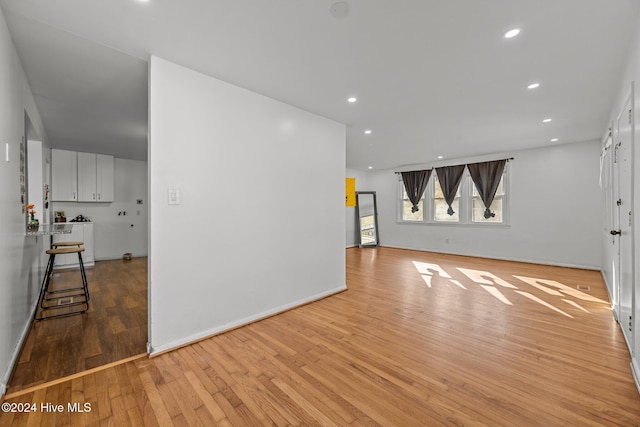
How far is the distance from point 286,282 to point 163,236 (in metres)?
1.50

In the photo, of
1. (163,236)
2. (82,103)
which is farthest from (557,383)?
(82,103)

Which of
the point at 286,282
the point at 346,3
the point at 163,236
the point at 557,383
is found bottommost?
the point at 557,383

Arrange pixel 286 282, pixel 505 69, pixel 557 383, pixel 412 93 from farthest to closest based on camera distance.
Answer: pixel 286 282
pixel 412 93
pixel 505 69
pixel 557 383

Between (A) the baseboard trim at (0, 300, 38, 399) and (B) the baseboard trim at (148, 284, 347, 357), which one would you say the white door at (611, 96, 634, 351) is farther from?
(A) the baseboard trim at (0, 300, 38, 399)

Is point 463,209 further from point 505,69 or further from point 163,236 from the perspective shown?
point 163,236

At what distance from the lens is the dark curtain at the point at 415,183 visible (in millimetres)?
7805

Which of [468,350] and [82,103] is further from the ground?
[82,103]

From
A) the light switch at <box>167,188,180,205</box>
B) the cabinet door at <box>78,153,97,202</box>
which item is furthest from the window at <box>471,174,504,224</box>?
the cabinet door at <box>78,153,97,202</box>

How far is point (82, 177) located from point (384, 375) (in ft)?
24.2

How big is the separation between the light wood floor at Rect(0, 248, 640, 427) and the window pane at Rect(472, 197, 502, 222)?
3382 mm

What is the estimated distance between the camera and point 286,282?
11.1 ft

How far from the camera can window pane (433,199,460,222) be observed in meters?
7.32

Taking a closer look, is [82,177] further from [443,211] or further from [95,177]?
[443,211]

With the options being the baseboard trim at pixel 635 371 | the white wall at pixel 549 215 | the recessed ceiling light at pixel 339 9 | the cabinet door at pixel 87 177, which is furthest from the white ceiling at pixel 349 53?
the cabinet door at pixel 87 177
